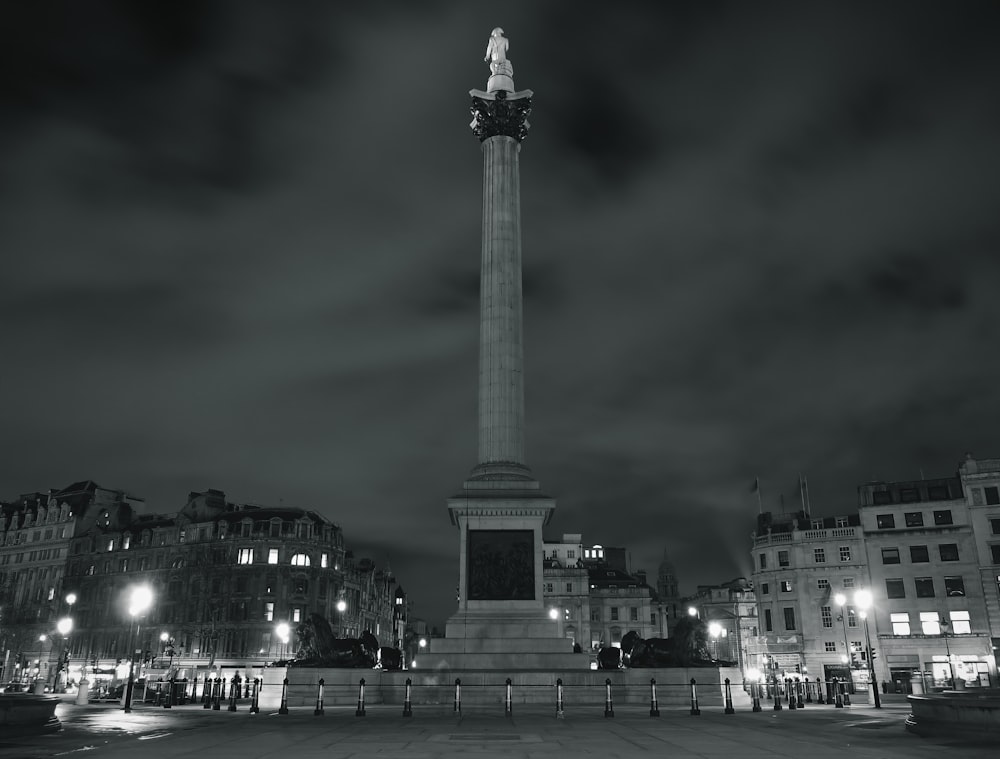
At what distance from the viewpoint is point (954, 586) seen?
6581cm

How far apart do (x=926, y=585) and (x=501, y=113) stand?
54.0 metres

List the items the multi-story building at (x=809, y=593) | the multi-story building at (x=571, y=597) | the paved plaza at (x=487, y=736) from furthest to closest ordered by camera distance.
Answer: the multi-story building at (x=571, y=597)
the multi-story building at (x=809, y=593)
the paved plaza at (x=487, y=736)

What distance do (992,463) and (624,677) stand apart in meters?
52.2

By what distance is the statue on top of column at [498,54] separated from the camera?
48.9 metres

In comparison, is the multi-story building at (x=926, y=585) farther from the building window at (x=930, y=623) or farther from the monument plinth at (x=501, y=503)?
the monument plinth at (x=501, y=503)

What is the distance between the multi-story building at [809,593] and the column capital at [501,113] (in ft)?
160

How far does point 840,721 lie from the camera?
21922 millimetres

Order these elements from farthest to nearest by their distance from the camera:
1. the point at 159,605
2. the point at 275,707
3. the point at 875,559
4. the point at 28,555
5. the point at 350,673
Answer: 1. the point at 28,555
2. the point at 159,605
3. the point at 875,559
4. the point at 350,673
5. the point at 275,707

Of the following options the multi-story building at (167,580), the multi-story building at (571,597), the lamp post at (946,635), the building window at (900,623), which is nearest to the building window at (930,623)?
the lamp post at (946,635)

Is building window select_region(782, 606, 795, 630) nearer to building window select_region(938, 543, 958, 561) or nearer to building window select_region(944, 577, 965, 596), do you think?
building window select_region(944, 577, 965, 596)

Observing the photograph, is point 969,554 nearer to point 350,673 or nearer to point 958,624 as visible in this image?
point 958,624

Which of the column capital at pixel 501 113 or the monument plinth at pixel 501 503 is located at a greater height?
the column capital at pixel 501 113

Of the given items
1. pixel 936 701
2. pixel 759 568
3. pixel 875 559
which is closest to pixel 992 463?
pixel 875 559

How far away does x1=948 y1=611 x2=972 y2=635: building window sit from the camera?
2525 inches
